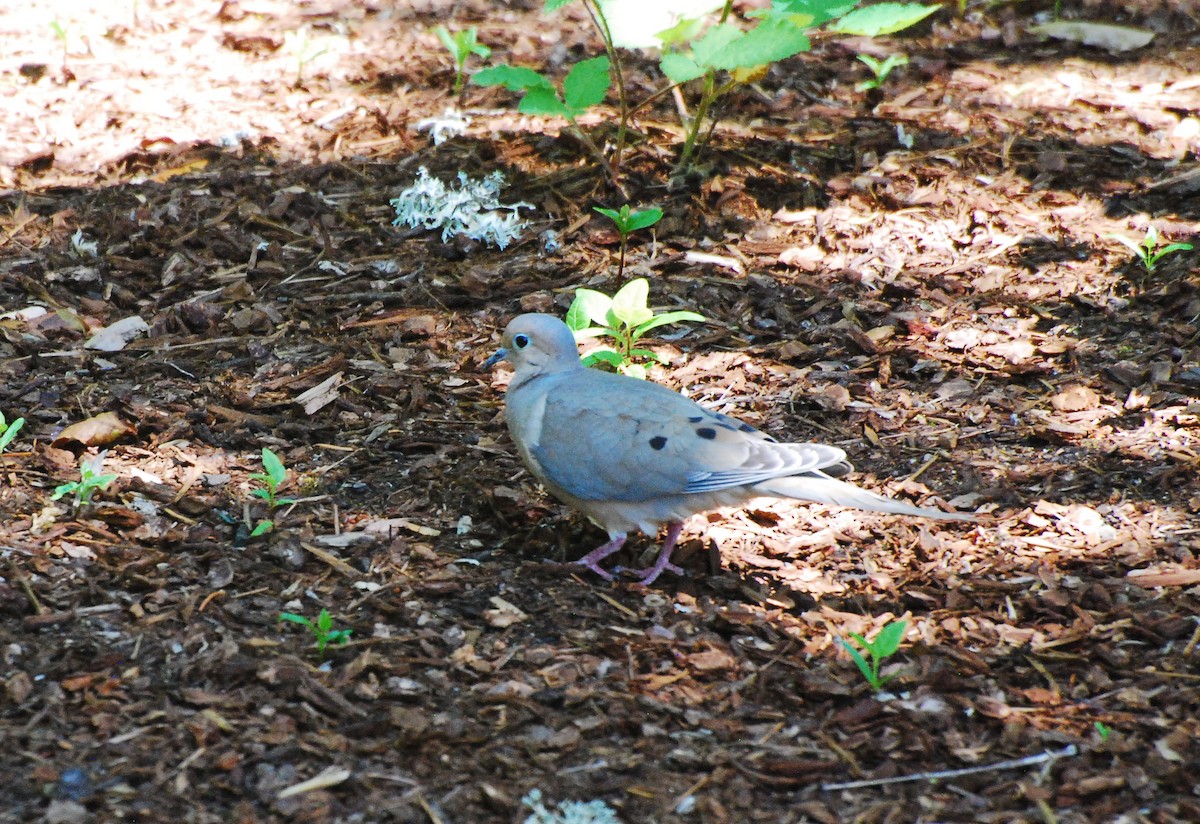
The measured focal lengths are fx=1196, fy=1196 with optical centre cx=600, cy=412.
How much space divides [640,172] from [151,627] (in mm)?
3707

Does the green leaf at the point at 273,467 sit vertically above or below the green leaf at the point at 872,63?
below

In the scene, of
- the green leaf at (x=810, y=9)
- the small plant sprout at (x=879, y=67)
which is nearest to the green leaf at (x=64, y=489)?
the green leaf at (x=810, y=9)

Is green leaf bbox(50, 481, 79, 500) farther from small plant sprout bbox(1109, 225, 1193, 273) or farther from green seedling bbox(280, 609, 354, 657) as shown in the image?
small plant sprout bbox(1109, 225, 1193, 273)

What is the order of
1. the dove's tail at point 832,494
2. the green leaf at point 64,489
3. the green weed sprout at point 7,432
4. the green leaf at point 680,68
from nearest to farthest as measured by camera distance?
the dove's tail at point 832,494
the green leaf at point 64,489
the green weed sprout at point 7,432
the green leaf at point 680,68

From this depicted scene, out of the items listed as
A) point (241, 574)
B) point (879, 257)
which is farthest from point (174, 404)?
point (879, 257)

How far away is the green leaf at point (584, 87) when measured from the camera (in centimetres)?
561

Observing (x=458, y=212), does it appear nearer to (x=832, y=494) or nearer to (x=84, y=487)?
(x=84, y=487)

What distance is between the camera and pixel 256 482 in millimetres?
4289

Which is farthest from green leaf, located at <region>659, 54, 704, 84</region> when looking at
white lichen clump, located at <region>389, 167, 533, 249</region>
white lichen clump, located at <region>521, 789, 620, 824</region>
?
white lichen clump, located at <region>521, 789, 620, 824</region>

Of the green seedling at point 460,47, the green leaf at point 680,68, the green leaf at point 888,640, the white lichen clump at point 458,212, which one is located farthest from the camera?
the green seedling at point 460,47

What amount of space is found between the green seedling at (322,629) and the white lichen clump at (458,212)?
2766mm

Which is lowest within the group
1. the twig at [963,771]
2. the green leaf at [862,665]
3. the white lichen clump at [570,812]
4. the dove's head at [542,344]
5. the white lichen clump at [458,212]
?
the twig at [963,771]

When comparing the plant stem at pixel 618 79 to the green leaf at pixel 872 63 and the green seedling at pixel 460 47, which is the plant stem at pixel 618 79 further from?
the green leaf at pixel 872 63

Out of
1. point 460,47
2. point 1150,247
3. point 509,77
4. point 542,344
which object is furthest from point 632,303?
point 460,47
